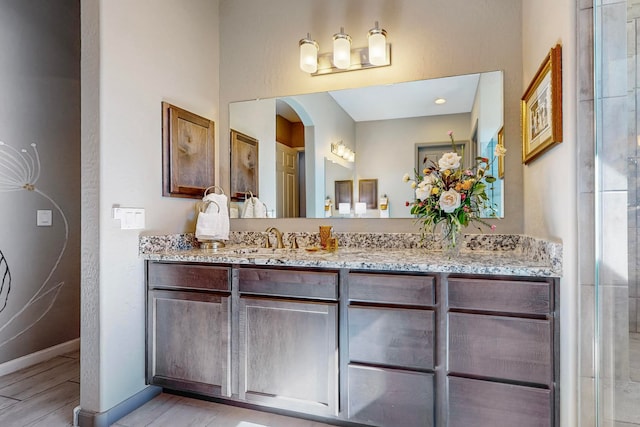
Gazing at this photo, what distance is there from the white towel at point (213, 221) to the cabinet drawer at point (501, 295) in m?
1.43

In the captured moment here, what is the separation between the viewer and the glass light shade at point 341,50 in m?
2.31

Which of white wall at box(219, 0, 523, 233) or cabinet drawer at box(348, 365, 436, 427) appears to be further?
white wall at box(219, 0, 523, 233)

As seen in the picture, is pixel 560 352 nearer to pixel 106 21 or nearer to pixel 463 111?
pixel 463 111

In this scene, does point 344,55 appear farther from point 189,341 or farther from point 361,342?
point 189,341

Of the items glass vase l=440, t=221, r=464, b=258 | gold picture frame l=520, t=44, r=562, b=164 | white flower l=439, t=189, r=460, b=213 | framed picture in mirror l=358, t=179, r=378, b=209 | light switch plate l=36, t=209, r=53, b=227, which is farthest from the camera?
light switch plate l=36, t=209, r=53, b=227

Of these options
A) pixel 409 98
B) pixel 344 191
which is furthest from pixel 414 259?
pixel 409 98

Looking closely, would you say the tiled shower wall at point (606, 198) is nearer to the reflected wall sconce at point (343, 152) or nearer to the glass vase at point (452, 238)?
Answer: the glass vase at point (452, 238)

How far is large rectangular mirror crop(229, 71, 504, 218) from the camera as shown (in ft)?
7.13

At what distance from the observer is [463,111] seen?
220cm

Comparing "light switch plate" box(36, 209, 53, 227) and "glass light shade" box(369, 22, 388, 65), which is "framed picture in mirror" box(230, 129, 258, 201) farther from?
"light switch plate" box(36, 209, 53, 227)

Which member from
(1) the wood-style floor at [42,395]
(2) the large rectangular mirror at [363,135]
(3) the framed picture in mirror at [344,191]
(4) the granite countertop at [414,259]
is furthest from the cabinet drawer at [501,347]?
(1) the wood-style floor at [42,395]

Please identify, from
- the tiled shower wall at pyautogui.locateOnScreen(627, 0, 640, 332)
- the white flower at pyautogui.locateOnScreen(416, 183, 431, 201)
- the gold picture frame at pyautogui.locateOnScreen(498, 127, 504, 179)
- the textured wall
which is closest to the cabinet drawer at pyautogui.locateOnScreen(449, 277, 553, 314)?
the tiled shower wall at pyautogui.locateOnScreen(627, 0, 640, 332)

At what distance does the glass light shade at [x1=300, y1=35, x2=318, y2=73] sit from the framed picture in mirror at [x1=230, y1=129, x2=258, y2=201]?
2.09 feet

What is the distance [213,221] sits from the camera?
2283mm
